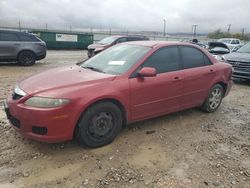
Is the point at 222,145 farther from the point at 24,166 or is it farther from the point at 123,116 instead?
the point at 24,166

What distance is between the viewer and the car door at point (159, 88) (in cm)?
407

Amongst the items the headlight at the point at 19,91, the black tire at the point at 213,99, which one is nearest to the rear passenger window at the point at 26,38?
the headlight at the point at 19,91

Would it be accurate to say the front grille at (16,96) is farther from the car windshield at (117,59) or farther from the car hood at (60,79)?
the car windshield at (117,59)

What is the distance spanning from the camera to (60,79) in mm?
3812

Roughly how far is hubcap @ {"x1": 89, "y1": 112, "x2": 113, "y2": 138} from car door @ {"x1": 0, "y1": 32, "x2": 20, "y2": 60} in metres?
9.15

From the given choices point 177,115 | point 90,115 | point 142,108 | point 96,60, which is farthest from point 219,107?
point 90,115

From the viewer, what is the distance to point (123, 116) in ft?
13.3

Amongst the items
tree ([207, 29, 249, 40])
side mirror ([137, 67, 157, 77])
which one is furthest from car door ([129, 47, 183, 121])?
tree ([207, 29, 249, 40])

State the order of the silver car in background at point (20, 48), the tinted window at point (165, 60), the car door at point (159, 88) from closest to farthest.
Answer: the car door at point (159, 88), the tinted window at point (165, 60), the silver car in background at point (20, 48)

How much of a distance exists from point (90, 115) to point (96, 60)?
150cm

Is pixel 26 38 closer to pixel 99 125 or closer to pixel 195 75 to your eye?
pixel 195 75

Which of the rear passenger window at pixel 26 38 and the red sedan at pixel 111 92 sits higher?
the rear passenger window at pixel 26 38

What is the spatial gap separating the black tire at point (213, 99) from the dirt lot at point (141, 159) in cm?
71

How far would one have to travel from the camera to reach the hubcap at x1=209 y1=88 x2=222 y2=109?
5560mm
